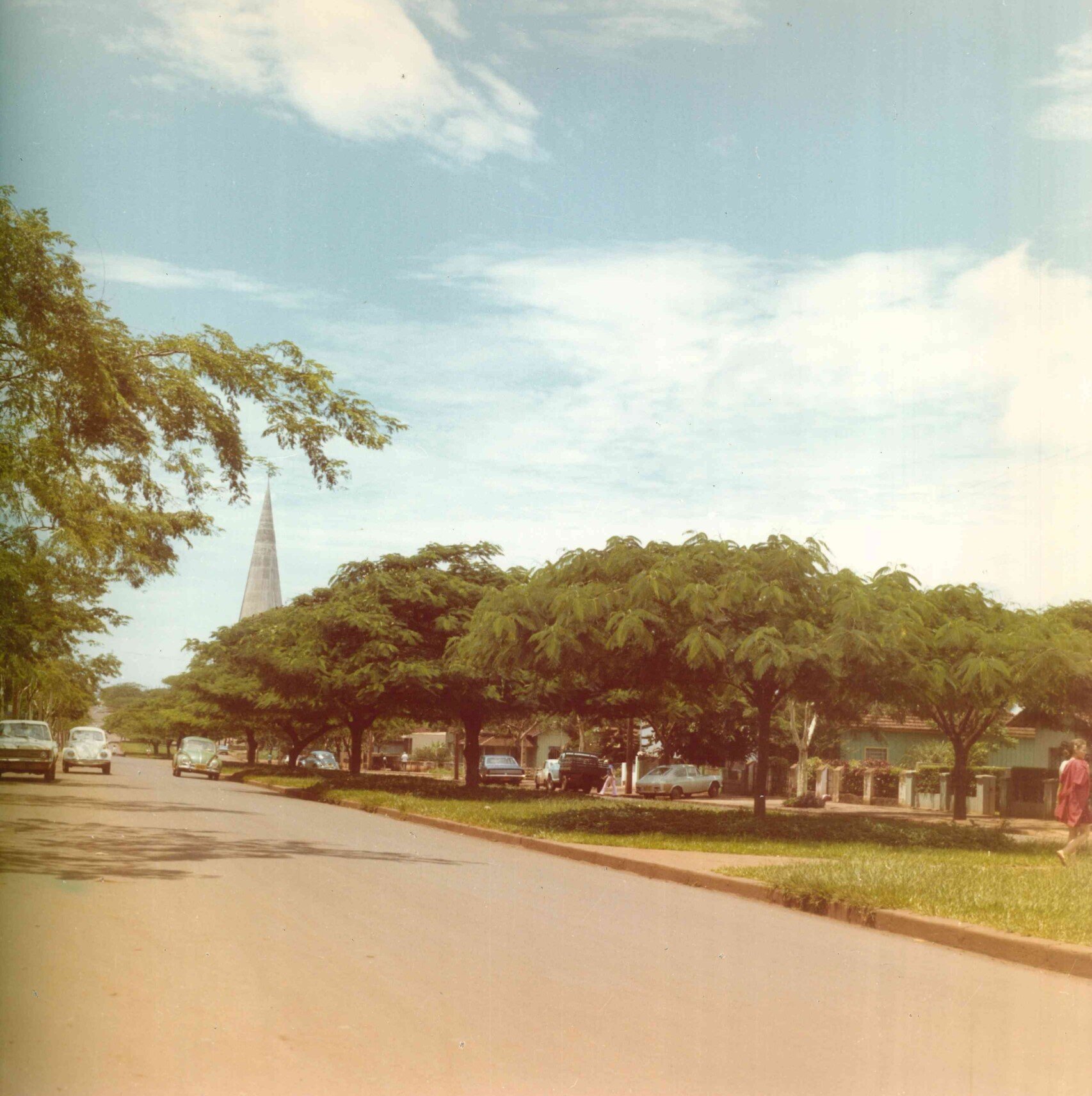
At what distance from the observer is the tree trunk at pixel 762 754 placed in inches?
864

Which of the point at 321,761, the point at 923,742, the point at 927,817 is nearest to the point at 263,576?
the point at 321,761

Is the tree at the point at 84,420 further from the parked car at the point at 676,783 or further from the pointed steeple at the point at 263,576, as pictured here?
the pointed steeple at the point at 263,576

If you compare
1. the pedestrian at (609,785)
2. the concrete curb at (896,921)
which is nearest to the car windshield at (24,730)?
the concrete curb at (896,921)

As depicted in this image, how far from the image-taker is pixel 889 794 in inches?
1804

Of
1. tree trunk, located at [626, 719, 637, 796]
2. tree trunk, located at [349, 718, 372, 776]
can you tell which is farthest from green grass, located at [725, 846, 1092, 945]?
tree trunk, located at [626, 719, 637, 796]

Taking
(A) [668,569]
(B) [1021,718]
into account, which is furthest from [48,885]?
(B) [1021,718]

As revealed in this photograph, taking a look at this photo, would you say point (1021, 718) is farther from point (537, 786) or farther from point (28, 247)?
point (28, 247)

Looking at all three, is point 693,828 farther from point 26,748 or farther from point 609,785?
point 609,785

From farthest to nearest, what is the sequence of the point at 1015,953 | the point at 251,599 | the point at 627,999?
the point at 251,599 < the point at 1015,953 < the point at 627,999

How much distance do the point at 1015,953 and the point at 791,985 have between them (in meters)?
2.41

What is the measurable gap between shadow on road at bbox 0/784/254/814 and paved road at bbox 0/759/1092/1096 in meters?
9.76


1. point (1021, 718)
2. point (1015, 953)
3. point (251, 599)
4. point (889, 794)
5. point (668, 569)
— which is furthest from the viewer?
point (251, 599)

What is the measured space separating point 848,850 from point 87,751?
32.8 meters

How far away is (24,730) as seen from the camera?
1204 inches
